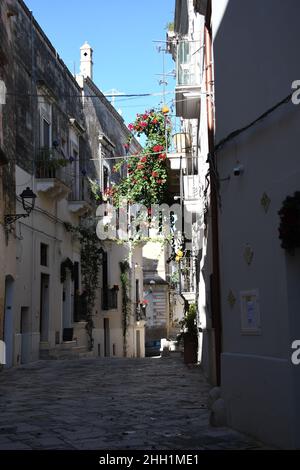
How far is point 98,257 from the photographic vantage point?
2397 cm

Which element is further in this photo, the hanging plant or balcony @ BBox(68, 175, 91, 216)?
balcony @ BBox(68, 175, 91, 216)

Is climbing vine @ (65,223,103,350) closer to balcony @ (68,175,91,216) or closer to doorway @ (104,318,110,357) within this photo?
balcony @ (68,175,91,216)

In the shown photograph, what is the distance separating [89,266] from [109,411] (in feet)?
49.5

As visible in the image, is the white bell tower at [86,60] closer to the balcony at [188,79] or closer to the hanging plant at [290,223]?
the balcony at [188,79]

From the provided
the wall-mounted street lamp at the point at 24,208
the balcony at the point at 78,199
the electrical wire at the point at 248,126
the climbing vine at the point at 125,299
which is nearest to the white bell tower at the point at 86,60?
the balcony at the point at 78,199

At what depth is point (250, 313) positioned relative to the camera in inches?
255

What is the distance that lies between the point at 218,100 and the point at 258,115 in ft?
4.05

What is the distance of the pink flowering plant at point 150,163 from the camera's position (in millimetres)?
19453

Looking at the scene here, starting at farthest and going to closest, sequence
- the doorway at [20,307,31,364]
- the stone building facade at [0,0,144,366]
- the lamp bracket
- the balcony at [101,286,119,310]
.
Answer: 1. the balcony at [101,286,119,310]
2. the doorway at [20,307,31,364]
3. the stone building facade at [0,0,144,366]
4. the lamp bracket

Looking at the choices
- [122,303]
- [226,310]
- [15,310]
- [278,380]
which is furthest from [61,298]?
[278,380]

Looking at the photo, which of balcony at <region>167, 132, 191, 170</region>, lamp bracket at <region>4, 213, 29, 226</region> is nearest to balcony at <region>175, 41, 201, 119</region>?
balcony at <region>167, 132, 191, 170</region>

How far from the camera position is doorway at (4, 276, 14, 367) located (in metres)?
15.4

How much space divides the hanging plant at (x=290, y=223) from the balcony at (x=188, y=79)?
8.21m

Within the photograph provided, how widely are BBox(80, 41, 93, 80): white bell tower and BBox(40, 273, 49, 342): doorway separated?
11374 mm
